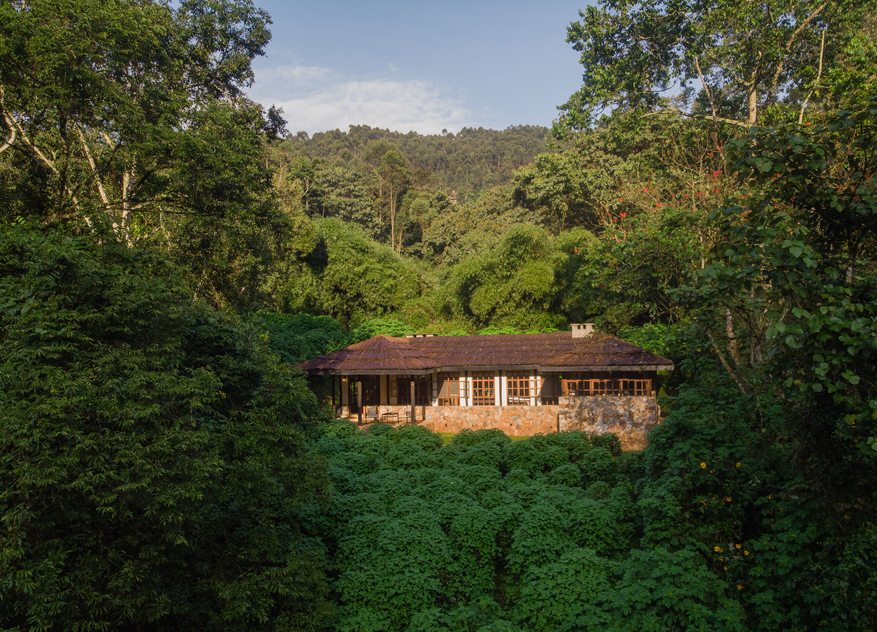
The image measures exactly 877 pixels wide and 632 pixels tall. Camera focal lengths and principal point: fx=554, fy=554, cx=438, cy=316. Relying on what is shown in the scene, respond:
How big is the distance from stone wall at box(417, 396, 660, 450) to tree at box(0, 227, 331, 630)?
11898mm

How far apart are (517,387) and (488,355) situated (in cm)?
180

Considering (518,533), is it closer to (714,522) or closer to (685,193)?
(714,522)

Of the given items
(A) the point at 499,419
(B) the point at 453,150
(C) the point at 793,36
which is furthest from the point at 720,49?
(B) the point at 453,150

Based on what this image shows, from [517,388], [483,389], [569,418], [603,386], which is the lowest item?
[569,418]

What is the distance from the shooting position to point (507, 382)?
22.0 meters

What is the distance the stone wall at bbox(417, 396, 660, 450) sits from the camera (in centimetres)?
1689

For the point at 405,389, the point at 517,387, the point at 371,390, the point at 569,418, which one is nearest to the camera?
the point at 569,418

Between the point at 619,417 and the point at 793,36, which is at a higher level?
the point at 793,36

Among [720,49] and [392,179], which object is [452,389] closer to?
[720,49]

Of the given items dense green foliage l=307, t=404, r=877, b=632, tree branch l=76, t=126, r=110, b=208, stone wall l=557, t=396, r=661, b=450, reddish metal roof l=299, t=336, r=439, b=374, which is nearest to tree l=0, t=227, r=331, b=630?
dense green foliage l=307, t=404, r=877, b=632

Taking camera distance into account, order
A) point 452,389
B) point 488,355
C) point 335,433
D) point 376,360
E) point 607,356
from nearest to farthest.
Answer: point 335,433, point 607,356, point 376,360, point 488,355, point 452,389

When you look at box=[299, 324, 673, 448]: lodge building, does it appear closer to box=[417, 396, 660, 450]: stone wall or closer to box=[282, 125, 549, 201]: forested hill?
box=[417, 396, 660, 450]: stone wall

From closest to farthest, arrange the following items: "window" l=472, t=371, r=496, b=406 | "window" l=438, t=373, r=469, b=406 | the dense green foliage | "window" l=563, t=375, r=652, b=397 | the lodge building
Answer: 1. the dense green foliage
2. the lodge building
3. "window" l=563, t=375, r=652, b=397
4. "window" l=472, t=371, r=496, b=406
5. "window" l=438, t=373, r=469, b=406

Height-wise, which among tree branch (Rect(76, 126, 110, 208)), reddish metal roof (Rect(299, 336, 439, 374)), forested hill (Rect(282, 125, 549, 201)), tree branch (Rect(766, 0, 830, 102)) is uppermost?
forested hill (Rect(282, 125, 549, 201))
